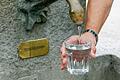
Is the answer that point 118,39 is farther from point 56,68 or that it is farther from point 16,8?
point 16,8

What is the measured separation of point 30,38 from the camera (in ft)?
5.22

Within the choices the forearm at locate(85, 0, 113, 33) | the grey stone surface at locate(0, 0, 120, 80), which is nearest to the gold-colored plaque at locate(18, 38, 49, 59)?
the grey stone surface at locate(0, 0, 120, 80)

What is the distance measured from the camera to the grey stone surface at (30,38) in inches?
59.7

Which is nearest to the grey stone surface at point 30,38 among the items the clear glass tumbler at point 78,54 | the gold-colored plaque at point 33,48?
the gold-colored plaque at point 33,48

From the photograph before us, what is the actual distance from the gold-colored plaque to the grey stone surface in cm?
2

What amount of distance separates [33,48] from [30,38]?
0.19ft

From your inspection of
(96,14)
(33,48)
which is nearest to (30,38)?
(33,48)

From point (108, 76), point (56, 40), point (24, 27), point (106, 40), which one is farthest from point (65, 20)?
point (106, 40)

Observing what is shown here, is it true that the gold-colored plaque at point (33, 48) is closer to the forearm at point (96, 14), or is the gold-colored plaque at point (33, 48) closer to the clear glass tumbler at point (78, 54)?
the forearm at point (96, 14)

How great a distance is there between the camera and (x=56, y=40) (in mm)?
1686

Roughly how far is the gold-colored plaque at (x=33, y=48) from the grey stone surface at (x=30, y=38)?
0.06 feet

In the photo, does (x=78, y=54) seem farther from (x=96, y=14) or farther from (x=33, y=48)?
(x=33, y=48)

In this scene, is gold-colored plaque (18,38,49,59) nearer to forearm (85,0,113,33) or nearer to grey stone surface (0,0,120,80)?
grey stone surface (0,0,120,80)

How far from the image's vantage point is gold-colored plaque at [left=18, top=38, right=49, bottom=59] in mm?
1588
